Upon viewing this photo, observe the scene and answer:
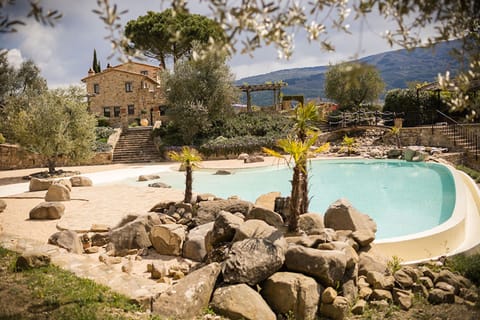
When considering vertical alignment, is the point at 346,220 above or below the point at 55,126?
below

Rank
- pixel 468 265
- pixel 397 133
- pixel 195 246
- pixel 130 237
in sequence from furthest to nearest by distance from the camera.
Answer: pixel 397 133, pixel 130 237, pixel 195 246, pixel 468 265

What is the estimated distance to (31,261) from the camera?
532cm

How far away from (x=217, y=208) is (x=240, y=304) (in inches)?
147

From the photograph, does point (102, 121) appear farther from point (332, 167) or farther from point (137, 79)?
point (332, 167)

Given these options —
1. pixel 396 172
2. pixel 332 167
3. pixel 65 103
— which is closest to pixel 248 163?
pixel 332 167

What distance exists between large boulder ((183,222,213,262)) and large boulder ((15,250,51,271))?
7.95ft

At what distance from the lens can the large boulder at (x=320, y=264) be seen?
513 cm

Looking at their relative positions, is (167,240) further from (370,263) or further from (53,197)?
(53,197)

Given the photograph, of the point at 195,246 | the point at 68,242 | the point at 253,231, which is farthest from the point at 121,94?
the point at 253,231

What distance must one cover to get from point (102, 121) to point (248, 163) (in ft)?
61.6

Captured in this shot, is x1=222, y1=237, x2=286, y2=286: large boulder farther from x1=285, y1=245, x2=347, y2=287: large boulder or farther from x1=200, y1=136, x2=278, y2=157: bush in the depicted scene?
x1=200, y1=136, x2=278, y2=157: bush

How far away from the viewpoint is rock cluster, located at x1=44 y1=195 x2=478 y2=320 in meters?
4.64

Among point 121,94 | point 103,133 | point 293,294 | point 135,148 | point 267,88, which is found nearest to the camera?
point 293,294

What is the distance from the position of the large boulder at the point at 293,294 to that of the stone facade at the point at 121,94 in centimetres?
3350
